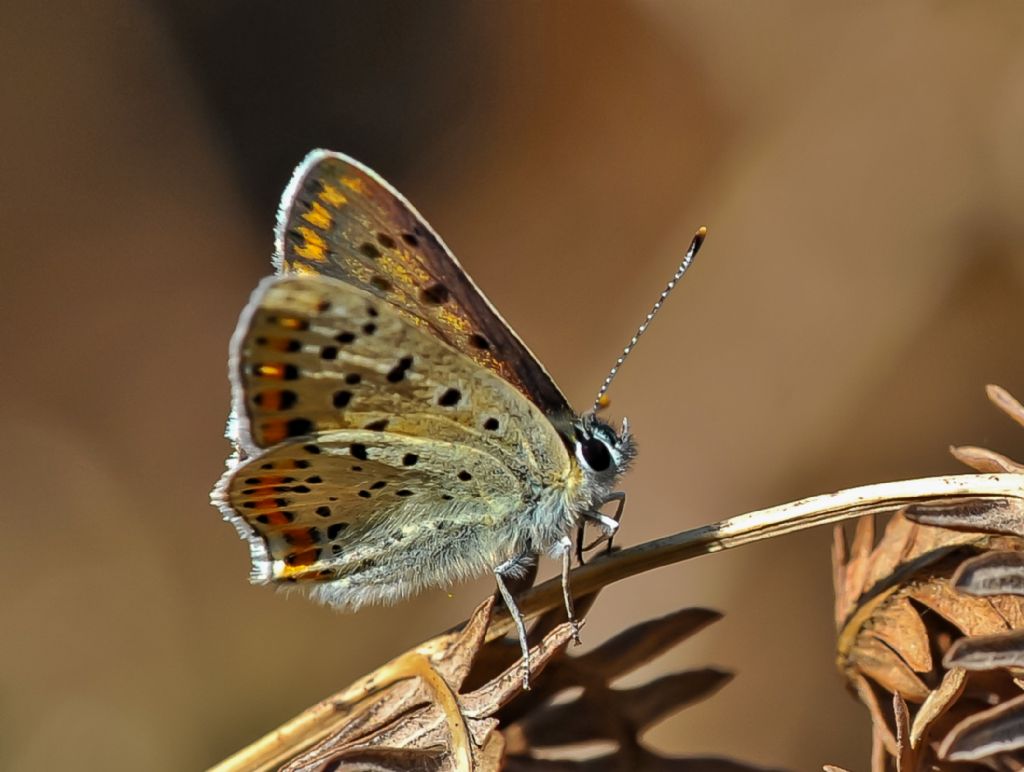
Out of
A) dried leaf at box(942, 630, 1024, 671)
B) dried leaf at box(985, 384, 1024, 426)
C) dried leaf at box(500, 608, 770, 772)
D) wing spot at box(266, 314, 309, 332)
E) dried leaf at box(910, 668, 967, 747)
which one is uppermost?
dried leaf at box(985, 384, 1024, 426)

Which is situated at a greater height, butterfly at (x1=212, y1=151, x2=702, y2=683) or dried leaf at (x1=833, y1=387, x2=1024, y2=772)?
dried leaf at (x1=833, y1=387, x2=1024, y2=772)

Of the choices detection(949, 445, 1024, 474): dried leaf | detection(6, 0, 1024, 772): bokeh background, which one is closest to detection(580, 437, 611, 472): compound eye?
detection(949, 445, 1024, 474): dried leaf

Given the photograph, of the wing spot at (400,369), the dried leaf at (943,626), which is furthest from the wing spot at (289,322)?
the dried leaf at (943,626)

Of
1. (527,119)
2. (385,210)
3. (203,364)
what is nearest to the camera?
(385,210)

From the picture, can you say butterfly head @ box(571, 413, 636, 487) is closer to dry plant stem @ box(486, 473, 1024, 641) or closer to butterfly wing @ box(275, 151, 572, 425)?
butterfly wing @ box(275, 151, 572, 425)

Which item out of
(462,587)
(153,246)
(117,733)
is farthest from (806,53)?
(117,733)

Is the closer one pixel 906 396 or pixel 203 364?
pixel 906 396

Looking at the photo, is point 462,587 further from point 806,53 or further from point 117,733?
point 806,53
